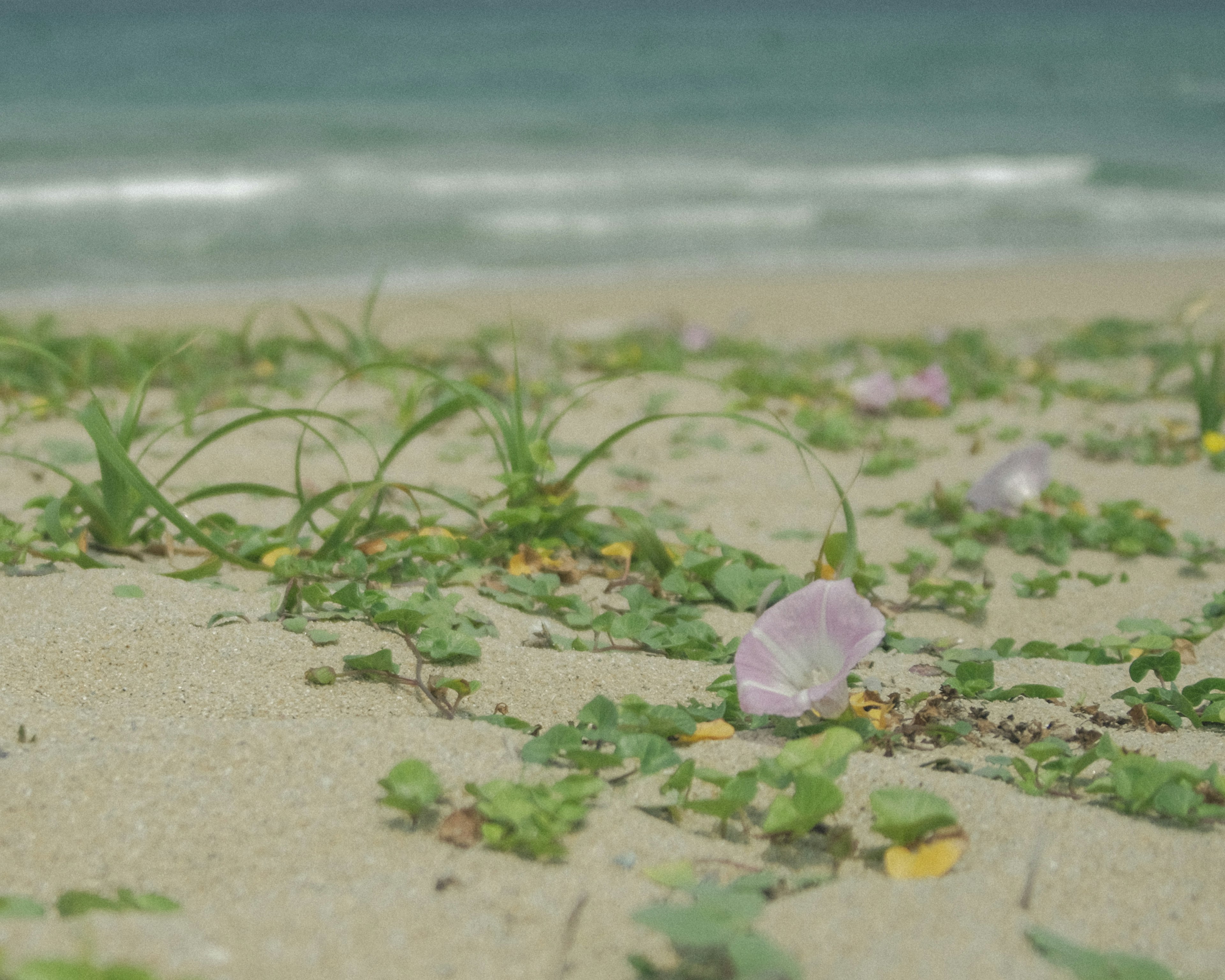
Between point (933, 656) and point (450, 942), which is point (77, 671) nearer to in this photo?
point (450, 942)

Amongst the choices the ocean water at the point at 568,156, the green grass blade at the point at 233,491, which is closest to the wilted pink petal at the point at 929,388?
the green grass blade at the point at 233,491

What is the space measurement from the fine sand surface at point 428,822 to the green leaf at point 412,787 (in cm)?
3

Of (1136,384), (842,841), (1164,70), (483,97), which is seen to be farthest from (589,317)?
(1164,70)

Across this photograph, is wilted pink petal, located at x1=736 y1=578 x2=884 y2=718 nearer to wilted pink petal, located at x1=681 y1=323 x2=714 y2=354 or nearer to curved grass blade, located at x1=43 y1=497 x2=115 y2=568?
curved grass blade, located at x1=43 y1=497 x2=115 y2=568

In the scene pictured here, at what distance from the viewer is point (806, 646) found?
1.41 m

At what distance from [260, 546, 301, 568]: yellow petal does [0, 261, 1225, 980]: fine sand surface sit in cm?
3

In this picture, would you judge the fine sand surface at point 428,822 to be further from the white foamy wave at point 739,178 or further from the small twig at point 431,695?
the white foamy wave at point 739,178

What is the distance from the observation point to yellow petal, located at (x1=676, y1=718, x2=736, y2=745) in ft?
4.59

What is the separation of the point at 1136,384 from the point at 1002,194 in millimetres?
8061

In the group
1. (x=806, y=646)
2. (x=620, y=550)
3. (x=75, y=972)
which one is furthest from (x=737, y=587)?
(x=75, y=972)

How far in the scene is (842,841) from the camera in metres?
1.14

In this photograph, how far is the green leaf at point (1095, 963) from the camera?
0.89 meters

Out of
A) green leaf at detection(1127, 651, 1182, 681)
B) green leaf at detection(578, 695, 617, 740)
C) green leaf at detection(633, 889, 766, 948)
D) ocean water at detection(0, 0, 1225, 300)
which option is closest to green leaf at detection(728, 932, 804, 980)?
green leaf at detection(633, 889, 766, 948)

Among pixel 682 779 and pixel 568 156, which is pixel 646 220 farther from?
pixel 682 779
